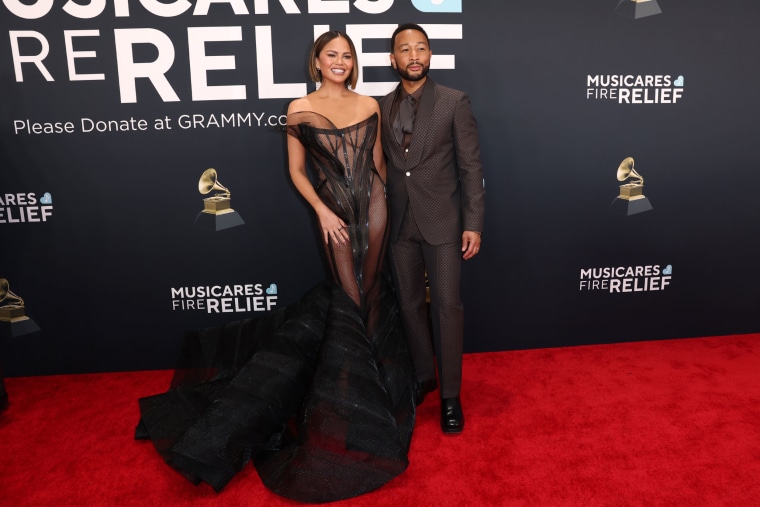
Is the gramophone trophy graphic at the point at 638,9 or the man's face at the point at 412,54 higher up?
the gramophone trophy graphic at the point at 638,9

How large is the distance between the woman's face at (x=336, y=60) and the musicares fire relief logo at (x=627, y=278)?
193cm

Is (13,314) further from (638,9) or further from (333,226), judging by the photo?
(638,9)

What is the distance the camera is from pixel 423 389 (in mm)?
3295

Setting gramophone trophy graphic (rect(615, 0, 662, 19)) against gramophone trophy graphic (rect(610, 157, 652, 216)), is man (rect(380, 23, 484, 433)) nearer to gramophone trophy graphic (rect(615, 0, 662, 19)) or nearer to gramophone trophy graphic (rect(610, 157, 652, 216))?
gramophone trophy graphic (rect(610, 157, 652, 216))

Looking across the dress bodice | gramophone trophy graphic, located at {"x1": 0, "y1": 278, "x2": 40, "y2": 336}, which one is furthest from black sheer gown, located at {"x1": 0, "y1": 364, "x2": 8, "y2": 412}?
the dress bodice

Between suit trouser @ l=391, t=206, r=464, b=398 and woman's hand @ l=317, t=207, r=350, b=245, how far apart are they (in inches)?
10.6

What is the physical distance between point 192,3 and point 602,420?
9.53 feet

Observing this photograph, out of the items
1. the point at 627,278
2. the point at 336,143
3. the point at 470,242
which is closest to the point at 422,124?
the point at 336,143

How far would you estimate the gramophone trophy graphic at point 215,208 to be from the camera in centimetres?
354

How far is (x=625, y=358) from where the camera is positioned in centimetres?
378

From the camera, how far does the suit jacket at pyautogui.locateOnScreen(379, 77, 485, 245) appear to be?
288cm

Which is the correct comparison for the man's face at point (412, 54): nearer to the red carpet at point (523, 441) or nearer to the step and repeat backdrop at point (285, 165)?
the step and repeat backdrop at point (285, 165)

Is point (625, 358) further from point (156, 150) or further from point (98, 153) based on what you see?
point (98, 153)

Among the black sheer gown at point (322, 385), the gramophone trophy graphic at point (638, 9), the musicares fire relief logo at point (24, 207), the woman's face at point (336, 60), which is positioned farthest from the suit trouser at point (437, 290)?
the musicares fire relief logo at point (24, 207)
